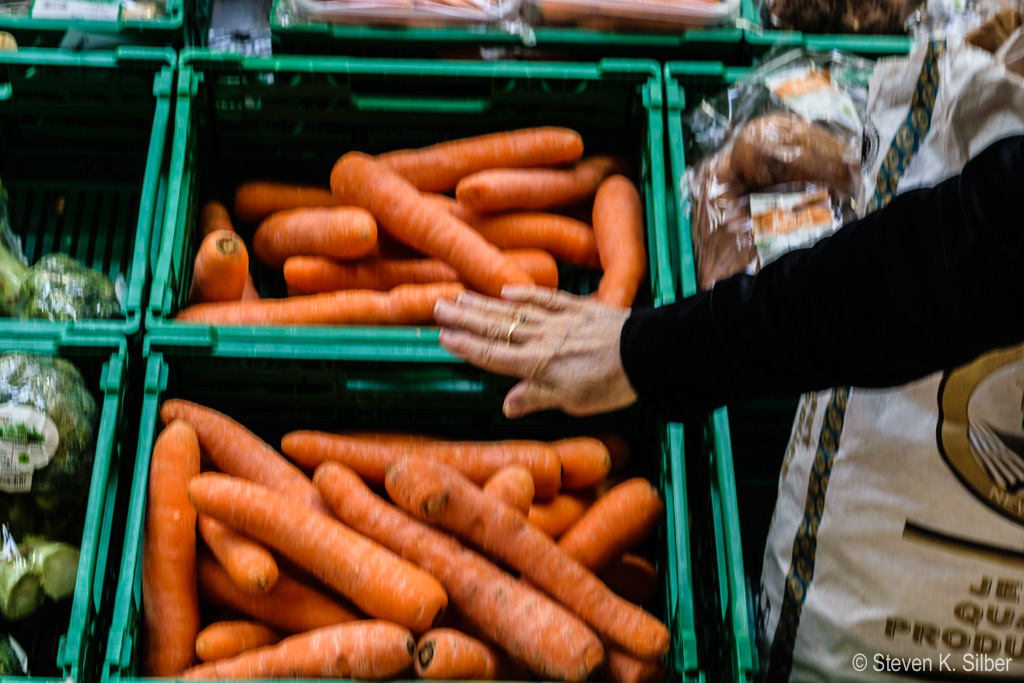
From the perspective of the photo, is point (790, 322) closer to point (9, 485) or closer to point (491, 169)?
point (491, 169)

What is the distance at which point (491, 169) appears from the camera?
1.69m

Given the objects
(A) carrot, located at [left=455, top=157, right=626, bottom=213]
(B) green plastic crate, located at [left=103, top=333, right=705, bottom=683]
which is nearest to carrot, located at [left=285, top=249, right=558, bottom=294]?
(A) carrot, located at [left=455, top=157, right=626, bottom=213]

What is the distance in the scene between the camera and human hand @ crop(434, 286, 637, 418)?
104 centimetres

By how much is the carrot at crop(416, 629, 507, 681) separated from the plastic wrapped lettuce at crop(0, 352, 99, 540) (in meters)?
0.58

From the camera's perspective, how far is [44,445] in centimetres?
126

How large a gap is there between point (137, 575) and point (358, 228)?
0.66 meters

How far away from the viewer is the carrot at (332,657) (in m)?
1.12

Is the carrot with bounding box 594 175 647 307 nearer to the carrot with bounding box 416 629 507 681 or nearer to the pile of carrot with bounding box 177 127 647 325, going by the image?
the pile of carrot with bounding box 177 127 647 325

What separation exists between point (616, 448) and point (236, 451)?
1.99 ft

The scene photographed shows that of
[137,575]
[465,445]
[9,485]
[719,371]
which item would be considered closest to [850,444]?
[719,371]

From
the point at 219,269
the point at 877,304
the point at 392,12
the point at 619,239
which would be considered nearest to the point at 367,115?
the point at 392,12

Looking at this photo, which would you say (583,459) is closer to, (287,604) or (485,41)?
(287,604)

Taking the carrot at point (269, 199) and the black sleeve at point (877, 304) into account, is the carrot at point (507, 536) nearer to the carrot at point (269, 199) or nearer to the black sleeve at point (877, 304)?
the black sleeve at point (877, 304)

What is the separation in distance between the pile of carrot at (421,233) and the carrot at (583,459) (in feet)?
0.87
